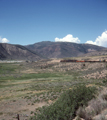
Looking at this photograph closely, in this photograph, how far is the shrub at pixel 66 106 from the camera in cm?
821

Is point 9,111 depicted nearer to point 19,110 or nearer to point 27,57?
point 19,110

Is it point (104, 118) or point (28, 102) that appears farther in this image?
point (28, 102)

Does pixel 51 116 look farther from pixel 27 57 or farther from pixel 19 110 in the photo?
pixel 27 57

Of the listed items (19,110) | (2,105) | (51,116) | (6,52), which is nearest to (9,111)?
(19,110)

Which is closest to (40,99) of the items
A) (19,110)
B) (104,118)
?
(19,110)

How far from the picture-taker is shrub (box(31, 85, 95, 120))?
8211 mm

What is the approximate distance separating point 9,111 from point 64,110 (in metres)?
7.63

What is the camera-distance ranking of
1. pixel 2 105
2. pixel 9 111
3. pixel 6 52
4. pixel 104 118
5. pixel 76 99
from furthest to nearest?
1. pixel 6 52
2. pixel 2 105
3. pixel 9 111
4. pixel 76 99
5. pixel 104 118

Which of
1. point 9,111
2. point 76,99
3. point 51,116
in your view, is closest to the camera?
point 51,116

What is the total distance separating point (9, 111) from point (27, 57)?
184738mm

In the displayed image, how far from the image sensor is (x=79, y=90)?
11305mm

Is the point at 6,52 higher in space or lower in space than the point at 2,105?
higher

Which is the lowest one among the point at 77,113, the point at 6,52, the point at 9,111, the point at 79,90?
the point at 9,111

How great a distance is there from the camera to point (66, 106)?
8.98 metres
